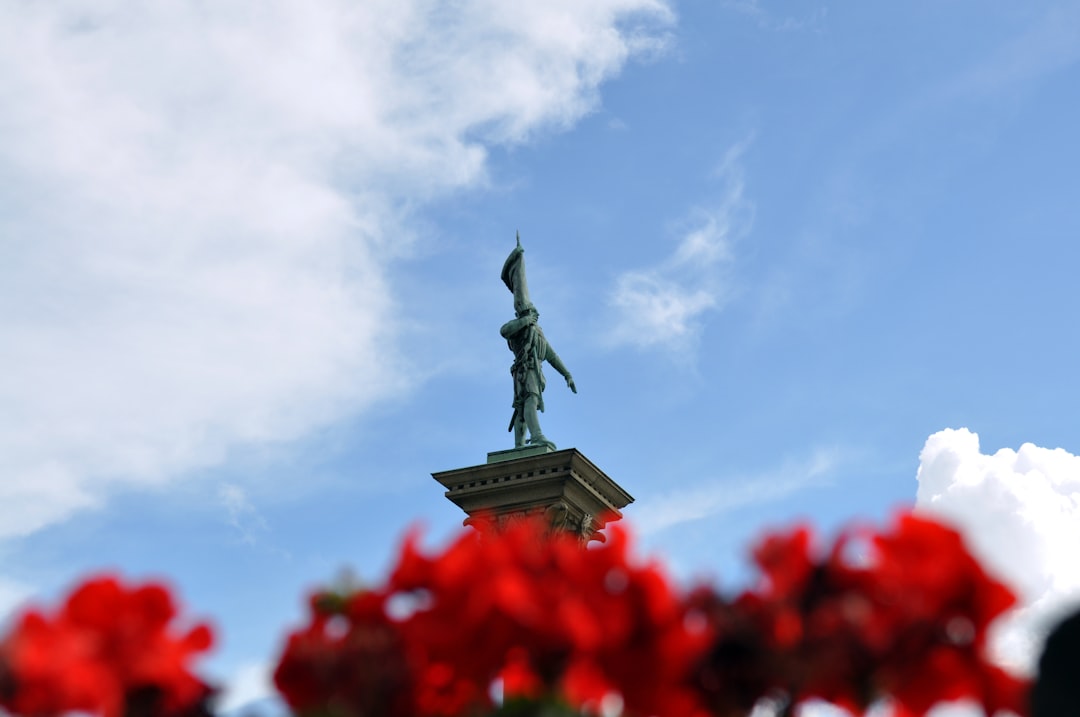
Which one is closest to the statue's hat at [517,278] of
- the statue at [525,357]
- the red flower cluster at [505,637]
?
the statue at [525,357]

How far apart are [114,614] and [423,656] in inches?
20.9

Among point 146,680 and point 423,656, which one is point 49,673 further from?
point 423,656

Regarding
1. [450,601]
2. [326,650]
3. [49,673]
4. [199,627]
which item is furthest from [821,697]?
[49,673]

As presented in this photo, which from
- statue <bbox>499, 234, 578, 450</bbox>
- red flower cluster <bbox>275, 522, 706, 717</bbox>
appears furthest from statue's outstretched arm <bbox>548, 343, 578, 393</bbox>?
red flower cluster <bbox>275, 522, 706, 717</bbox>

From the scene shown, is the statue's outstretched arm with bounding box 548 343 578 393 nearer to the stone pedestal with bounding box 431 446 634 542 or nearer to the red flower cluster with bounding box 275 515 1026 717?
the stone pedestal with bounding box 431 446 634 542

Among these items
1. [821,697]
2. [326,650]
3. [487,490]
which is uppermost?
[487,490]

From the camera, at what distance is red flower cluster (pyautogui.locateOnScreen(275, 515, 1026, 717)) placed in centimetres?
199

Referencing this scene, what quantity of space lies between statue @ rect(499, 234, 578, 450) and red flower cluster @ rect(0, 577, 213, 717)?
20532 millimetres

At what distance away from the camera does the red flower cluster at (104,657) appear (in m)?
1.89

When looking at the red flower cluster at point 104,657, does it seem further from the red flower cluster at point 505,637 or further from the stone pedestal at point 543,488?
the stone pedestal at point 543,488

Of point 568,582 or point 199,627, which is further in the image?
point 199,627

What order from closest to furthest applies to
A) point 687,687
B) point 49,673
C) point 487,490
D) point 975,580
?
point 49,673
point 975,580
point 687,687
point 487,490

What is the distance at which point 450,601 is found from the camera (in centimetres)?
209

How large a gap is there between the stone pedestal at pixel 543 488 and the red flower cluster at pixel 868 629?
58.8ft
